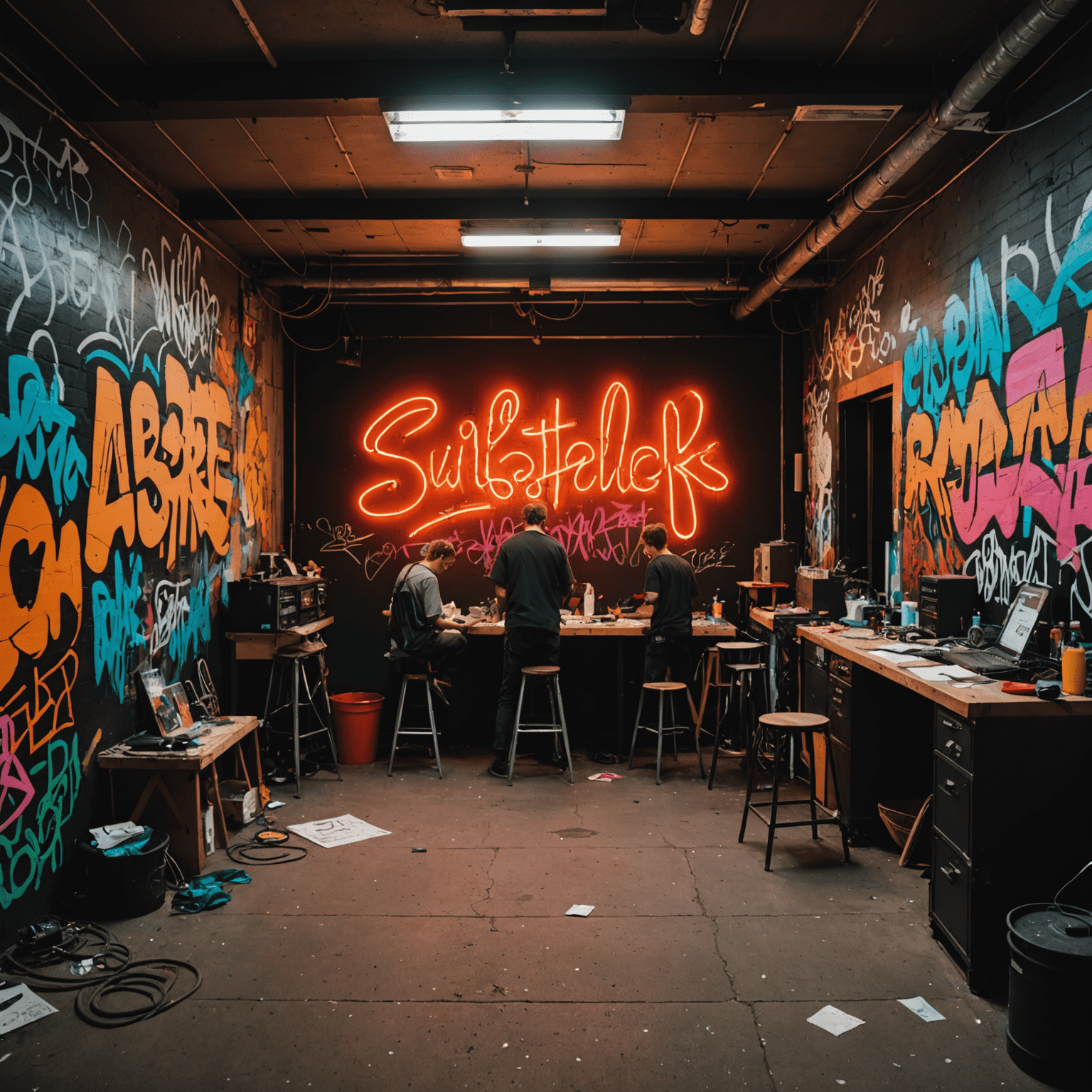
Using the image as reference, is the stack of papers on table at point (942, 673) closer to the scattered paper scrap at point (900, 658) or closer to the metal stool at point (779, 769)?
the scattered paper scrap at point (900, 658)

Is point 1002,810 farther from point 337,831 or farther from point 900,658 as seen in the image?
point 337,831

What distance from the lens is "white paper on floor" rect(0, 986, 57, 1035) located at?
114 inches

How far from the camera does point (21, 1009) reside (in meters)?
2.97

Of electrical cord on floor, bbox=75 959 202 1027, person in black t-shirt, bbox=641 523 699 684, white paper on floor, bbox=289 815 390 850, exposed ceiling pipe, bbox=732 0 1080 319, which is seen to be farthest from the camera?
person in black t-shirt, bbox=641 523 699 684

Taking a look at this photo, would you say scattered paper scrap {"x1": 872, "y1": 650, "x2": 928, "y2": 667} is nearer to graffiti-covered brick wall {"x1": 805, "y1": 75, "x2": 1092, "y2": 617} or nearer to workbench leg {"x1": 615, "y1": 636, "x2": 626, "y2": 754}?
graffiti-covered brick wall {"x1": 805, "y1": 75, "x2": 1092, "y2": 617}

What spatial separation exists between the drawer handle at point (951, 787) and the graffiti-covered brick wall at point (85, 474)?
12.7ft

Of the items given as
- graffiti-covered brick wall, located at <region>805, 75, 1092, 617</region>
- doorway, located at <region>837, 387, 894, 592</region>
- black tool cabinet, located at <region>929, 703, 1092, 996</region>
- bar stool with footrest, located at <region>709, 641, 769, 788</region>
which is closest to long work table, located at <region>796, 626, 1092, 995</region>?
black tool cabinet, located at <region>929, 703, 1092, 996</region>

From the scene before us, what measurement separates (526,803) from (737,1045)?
9.01 feet

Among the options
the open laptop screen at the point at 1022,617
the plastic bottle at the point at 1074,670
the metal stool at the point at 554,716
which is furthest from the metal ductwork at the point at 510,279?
the plastic bottle at the point at 1074,670

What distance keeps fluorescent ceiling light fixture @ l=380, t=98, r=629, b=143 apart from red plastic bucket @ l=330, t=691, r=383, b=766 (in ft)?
13.2

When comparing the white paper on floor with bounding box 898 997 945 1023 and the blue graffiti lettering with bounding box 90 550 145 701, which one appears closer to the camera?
the white paper on floor with bounding box 898 997 945 1023

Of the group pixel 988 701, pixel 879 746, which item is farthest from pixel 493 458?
pixel 988 701

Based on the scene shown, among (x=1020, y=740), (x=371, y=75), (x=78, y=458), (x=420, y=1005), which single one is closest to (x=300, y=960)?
(x=420, y=1005)

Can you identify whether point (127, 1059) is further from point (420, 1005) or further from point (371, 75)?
point (371, 75)
